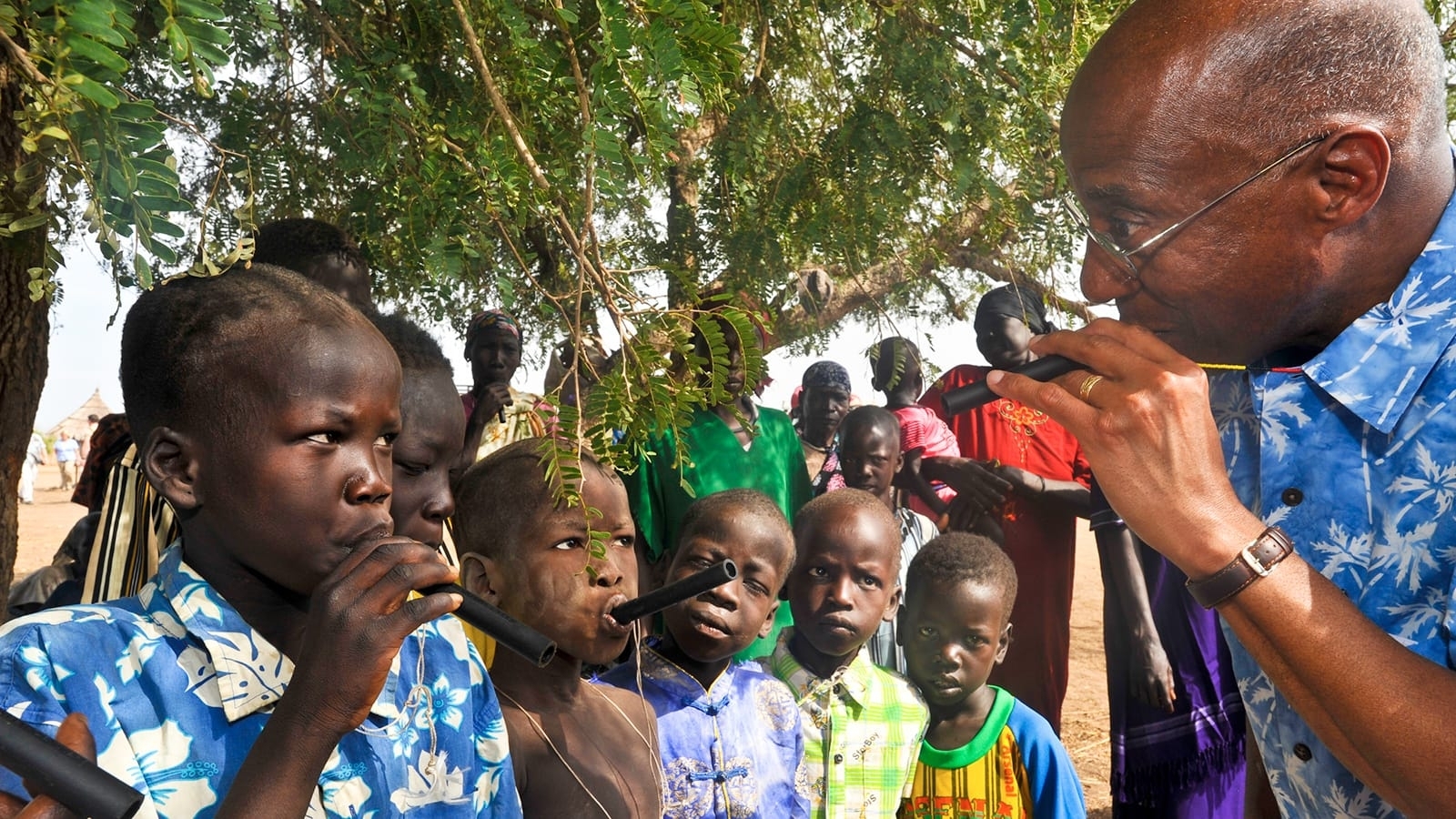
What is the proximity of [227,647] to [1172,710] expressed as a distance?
11.2 feet

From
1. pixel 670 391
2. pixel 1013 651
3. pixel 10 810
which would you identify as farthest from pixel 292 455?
pixel 1013 651

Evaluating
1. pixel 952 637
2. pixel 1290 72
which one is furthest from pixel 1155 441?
pixel 952 637

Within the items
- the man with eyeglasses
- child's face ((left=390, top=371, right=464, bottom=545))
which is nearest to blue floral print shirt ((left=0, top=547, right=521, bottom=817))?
child's face ((left=390, top=371, right=464, bottom=545))

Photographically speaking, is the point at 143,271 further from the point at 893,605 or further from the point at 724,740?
the point at 893,605

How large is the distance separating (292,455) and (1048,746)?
262 centimetres

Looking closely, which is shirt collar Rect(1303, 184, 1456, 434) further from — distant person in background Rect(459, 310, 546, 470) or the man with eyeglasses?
distant person in background Rect(459, 310, 546, 470)

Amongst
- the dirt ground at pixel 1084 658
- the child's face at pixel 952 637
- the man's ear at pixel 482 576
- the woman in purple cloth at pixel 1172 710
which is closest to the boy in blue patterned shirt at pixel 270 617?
the man's ear at pixel 482 576

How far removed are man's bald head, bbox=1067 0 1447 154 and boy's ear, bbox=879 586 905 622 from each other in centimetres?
230

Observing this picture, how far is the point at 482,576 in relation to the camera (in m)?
2.78

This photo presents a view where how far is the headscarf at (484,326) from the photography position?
14.9 ft

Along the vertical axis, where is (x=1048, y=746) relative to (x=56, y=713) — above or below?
above

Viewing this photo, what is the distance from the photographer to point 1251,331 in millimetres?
1803

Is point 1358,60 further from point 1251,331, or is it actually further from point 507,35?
point 507,35

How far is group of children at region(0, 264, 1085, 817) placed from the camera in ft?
4.99
